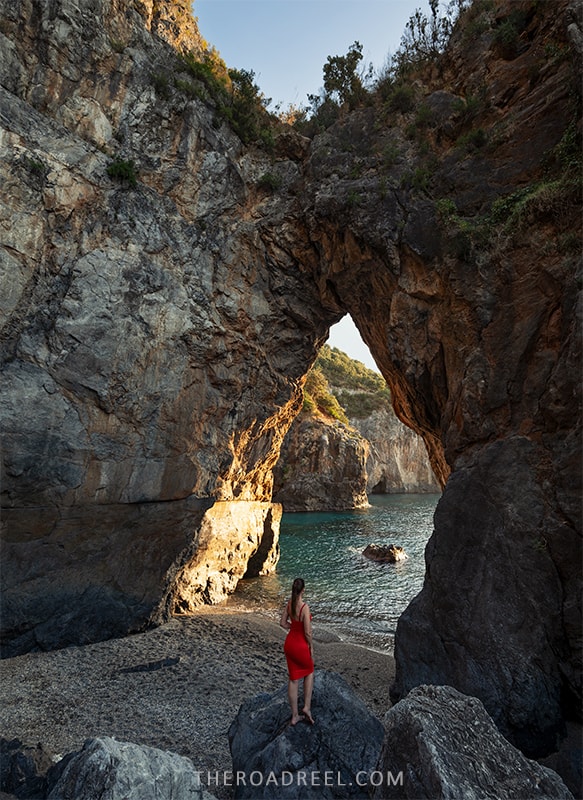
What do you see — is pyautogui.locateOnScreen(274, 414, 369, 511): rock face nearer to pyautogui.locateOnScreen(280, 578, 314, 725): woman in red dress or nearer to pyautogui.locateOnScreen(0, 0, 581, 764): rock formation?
pyautogui.locateOnScreen(0, 0, 581, 764): rock formation

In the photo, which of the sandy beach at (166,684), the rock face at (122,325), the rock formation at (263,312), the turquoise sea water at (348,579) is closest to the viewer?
the sandy beach at (166,684)

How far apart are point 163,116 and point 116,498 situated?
13677mm

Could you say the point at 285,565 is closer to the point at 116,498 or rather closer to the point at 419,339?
the point at 116,498

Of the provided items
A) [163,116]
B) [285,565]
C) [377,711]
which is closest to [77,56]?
[163,116]

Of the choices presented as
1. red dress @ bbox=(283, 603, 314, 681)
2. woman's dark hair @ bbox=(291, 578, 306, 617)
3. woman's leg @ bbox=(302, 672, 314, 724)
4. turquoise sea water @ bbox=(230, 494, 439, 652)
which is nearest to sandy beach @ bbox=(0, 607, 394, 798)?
woman's leg @ bbox=(302, 672, 314, 724)

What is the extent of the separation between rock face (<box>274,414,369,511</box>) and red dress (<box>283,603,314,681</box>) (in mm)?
40667

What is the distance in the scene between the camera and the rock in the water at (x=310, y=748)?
4.83 meters

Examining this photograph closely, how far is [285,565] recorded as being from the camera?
23.2 meters

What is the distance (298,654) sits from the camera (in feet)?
18.5

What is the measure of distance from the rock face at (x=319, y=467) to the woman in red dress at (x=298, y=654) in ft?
133

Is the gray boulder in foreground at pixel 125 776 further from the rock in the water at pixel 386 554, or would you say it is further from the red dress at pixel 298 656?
the rock in the water at pixel 386 554

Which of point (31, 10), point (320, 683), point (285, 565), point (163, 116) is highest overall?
point (31, 10)

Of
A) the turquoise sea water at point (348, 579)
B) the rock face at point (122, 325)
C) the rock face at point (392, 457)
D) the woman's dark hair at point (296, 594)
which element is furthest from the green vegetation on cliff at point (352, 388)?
the woman's dark hair at point (296, 594)

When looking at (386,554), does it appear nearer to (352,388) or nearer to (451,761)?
(451,761)
